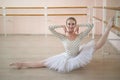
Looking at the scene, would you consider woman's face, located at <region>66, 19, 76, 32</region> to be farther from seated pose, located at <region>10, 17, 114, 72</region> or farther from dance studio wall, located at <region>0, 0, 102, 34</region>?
dance studio wall, located at <region>0, 0, 102, 34</region>

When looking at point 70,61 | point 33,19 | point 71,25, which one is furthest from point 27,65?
point 33,19

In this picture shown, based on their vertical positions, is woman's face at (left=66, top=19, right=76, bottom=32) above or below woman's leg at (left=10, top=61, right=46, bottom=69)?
above

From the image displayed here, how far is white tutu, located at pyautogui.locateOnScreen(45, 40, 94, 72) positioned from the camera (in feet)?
7.36

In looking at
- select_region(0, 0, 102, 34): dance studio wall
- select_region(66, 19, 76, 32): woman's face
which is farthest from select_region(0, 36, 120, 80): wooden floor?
select_region(0, 0, 102, 34): dance studio wall

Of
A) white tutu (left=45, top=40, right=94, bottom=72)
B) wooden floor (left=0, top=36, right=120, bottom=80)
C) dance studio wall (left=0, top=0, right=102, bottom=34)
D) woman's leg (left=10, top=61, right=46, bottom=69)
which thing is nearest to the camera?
wooden floor (left=0, top=36, right=120, bottom=80)

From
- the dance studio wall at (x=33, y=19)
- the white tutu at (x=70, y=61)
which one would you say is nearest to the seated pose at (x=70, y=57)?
the white tutu at (x=70, y=61)

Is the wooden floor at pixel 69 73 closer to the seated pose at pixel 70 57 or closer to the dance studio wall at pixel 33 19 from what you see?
the seated pose at pixel 70 57

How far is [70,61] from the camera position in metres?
2.29

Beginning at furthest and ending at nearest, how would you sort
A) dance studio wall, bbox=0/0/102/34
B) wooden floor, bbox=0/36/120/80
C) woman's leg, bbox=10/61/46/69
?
dance studio wall, bbox=0/0/102/34 < woman's leg, bbox=10/61/46/69 < wooden floor, bbox=0/36/120/80

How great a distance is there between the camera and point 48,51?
10.9ft

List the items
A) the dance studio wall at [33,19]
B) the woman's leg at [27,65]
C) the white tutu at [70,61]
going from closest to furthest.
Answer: the white tutu at [70,61] < the woman's leg at [27,65] < the dance studio wall at [33,19]

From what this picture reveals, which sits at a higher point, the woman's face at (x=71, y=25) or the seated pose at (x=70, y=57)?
the woman's face at (x=71, y=25)

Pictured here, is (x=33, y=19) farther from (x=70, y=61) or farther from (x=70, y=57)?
(x=70, y=61)

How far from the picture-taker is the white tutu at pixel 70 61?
2244mm
